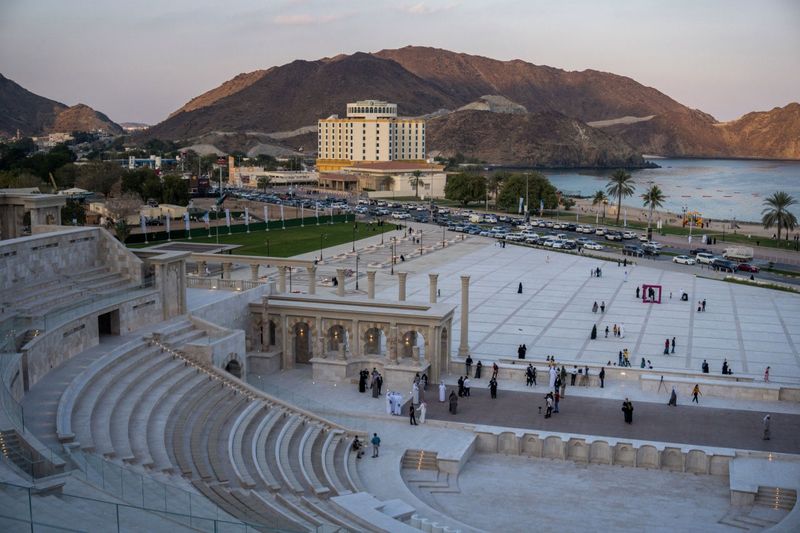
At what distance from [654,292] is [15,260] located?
40885mm

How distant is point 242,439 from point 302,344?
42.9 ft

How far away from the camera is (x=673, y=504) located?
2423 centimetres

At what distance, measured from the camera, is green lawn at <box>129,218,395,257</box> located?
250 feet

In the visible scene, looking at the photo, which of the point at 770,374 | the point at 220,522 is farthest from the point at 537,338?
the point at 220,522

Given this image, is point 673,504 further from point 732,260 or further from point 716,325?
point 732,260

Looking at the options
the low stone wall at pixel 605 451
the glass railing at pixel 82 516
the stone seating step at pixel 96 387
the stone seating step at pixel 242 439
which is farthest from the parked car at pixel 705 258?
the glass railing at pixel 82 516

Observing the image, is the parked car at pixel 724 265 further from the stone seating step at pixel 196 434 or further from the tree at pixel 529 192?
the stone seating step at pixel 196 434

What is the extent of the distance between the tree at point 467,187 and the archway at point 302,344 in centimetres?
9251

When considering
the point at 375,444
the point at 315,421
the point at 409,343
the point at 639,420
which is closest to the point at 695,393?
the point at 639,420

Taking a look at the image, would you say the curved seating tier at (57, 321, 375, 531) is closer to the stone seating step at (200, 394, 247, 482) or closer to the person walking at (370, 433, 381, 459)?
the stone seating step at (200, 394, 247, 482)

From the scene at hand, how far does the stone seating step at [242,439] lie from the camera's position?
20938 millimetres

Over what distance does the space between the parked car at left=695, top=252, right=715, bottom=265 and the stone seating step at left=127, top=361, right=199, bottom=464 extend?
182ft

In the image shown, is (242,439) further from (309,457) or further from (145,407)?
(145,407)

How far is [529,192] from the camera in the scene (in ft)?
384
